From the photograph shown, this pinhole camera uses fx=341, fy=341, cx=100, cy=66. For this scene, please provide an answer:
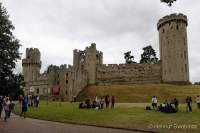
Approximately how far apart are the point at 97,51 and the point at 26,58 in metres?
21.6

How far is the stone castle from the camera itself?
265 feet

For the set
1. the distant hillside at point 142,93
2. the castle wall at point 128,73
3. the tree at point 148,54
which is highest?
the tree at point 148,54

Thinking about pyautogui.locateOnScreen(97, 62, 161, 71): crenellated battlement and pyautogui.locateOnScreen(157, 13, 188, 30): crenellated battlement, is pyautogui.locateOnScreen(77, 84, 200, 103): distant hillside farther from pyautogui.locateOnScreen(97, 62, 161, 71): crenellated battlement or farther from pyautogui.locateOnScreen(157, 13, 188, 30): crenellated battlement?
pyautogui.locateOnScreen(157, 13, 188, 30): crenellated battlement

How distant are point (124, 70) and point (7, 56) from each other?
67.6 m

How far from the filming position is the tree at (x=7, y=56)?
84.9 feet

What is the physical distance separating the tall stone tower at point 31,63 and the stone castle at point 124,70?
2418mm

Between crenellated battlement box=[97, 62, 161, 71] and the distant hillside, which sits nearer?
the distant hillside

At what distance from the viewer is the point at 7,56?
26109 millimetres

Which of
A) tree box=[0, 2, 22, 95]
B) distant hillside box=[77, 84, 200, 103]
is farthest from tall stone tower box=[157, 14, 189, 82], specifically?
tree box=[0, 2, 22, 95]

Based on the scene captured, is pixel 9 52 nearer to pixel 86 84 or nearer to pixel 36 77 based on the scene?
pixel 86 84

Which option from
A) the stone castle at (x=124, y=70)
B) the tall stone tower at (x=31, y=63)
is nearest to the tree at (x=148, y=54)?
the stone castle at (x=124, y=70)

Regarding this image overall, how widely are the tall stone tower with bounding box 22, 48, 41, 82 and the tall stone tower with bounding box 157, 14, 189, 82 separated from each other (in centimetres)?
3699

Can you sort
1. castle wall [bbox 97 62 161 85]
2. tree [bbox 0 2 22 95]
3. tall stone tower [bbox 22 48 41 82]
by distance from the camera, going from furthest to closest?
tall stone tower [bbox 22 48 41 82] → castle wall [bbox 97 62 161 85] → tree [bbox 0 2 22 95]

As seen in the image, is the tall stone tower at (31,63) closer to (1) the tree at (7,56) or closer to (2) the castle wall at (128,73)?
(2) the castle wall at (128,73)
